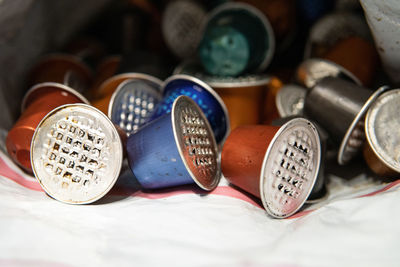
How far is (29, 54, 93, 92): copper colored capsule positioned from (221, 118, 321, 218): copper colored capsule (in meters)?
0.75

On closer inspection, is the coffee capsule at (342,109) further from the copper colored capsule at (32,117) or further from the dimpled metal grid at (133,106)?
the copper colored capsule at (32,117)

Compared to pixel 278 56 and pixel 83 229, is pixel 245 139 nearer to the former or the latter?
pixel 83 229

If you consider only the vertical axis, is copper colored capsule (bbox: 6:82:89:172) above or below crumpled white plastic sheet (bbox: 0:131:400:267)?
above

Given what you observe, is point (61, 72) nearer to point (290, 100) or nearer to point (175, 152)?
point (175, 152)

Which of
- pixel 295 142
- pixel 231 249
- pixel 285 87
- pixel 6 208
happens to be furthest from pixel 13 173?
pixel 285 87

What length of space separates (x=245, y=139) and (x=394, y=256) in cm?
40

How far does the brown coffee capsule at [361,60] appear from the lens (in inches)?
44.9

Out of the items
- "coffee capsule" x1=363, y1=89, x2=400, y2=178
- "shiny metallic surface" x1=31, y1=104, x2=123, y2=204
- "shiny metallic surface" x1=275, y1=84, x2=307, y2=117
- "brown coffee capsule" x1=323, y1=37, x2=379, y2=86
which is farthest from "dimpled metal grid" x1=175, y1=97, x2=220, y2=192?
"brown coffee capsule" x1=323, y1=37, x2=379, y2=86

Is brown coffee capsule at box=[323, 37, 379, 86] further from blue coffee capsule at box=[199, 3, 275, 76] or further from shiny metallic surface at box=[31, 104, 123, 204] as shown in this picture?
shiny metallic surface at box=[31, 104, 123, 204]

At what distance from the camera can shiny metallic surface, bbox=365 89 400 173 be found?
0.83 m

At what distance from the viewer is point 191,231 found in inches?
27.4

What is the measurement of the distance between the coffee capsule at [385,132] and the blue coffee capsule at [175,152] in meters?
0.41

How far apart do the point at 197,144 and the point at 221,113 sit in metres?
0.21

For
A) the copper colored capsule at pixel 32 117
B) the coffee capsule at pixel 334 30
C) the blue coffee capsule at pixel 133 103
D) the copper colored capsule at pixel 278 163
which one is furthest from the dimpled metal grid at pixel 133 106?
the coffee capsule at pixel 334 30
